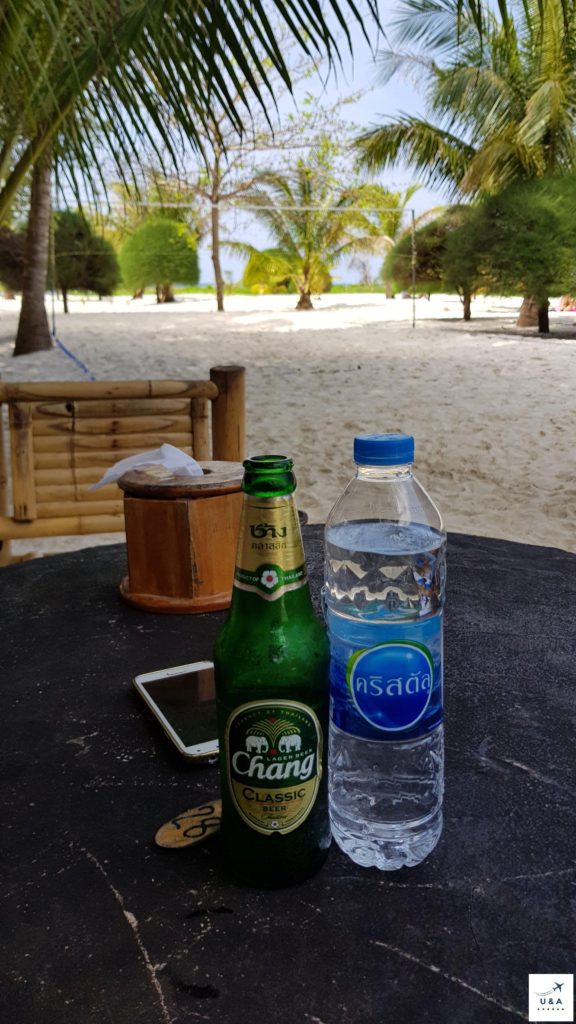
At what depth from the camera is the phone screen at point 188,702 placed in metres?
0.85

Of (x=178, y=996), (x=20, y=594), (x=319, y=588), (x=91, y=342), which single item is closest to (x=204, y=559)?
(x=319, y=588)

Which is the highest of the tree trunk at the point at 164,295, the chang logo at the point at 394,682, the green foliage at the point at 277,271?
the green foliage at the point at 277,271

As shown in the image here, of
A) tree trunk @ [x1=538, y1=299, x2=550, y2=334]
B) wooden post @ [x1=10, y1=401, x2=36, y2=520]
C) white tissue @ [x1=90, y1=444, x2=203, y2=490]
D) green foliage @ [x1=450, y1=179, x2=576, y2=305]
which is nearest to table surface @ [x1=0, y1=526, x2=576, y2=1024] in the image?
white tissue @ [x1=90, y1=444, x2=203, y2=490]

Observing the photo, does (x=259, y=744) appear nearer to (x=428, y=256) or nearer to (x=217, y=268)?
(x=428, y=256)

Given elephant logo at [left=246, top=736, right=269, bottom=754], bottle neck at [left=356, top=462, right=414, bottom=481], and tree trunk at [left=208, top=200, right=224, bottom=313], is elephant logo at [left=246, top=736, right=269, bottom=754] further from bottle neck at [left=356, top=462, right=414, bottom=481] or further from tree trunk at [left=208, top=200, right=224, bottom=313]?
tree trunk at [left=208, top=200, right=224, bottom=313]

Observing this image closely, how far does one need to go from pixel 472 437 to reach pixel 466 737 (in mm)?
5212

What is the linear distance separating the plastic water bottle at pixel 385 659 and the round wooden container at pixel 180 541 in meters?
0.33

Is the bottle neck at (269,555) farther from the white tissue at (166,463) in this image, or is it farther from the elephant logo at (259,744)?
the white tissue at (166,463)

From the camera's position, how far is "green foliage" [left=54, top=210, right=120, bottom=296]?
58.6 feet

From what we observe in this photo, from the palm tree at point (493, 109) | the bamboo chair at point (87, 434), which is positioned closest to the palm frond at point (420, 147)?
the palm tree at point (493, 109)

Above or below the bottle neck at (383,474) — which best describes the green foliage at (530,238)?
above

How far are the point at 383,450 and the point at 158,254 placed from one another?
22.7m

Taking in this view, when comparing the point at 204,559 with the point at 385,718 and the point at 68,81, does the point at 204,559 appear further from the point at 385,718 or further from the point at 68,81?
the point at 68,81

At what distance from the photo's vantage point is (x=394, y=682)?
64 centimetres
